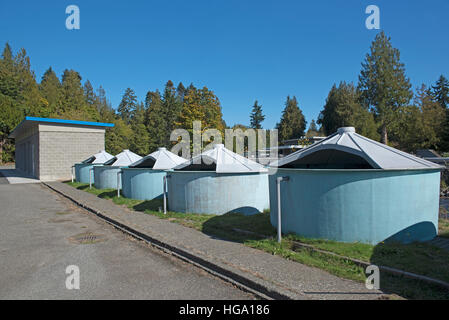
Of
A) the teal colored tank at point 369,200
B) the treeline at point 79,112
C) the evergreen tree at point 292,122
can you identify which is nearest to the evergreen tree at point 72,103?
the treeline at point 79,112

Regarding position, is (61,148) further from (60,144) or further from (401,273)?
(401,273)

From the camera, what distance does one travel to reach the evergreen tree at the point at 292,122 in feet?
213

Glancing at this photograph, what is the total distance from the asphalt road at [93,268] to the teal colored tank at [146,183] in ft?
12.6

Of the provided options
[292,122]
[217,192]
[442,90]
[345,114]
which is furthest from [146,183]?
[442,90]

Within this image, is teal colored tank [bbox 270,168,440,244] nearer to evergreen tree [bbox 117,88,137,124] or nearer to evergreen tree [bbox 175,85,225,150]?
evergreen tree [bbox 175,85,225,150]

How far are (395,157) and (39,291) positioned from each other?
22.1ft

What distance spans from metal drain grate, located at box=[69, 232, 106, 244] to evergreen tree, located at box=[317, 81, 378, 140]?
4085 centimetres

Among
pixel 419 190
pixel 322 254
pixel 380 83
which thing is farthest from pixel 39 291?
pixel 380 83

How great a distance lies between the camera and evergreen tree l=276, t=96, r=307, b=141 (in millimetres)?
64938

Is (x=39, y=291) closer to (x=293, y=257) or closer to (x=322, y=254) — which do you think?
(x=293, y=257)

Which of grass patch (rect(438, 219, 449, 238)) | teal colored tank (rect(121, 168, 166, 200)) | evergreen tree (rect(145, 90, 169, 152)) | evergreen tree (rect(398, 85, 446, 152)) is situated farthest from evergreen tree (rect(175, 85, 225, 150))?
grass patch (rect(438, 219, 449, 238))

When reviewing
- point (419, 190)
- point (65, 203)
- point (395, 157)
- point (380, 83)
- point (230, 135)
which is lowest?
point (65, 203)

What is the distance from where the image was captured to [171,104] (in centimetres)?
6009
